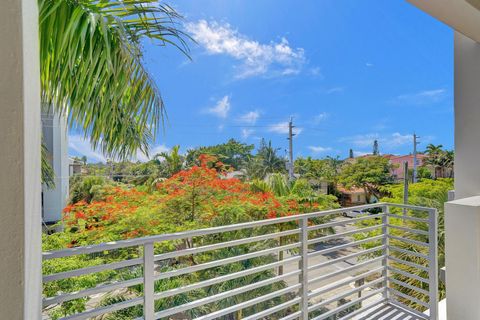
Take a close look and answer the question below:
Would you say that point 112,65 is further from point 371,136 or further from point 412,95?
point 412,95

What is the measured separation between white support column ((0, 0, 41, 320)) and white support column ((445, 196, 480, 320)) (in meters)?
2.49

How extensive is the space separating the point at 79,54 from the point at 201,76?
2001cm

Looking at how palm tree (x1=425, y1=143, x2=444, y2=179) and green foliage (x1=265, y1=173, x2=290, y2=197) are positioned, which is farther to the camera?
palm tree (x1=425, y1=143, x2=444, y2=179)

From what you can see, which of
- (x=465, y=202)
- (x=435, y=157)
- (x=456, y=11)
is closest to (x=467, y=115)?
(x=465, y=202)

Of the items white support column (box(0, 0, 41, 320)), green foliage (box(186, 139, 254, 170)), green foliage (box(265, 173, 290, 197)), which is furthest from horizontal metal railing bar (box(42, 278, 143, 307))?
green foliage (box(186, 139, 254, 170))

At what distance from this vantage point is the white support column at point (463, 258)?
1934 millimetres

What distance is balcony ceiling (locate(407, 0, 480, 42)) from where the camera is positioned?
5.12 ft

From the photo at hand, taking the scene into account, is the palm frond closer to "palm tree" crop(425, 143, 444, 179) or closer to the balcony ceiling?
the balcony ceiling

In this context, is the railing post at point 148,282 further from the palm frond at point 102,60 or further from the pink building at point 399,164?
the pink building at point 399,164

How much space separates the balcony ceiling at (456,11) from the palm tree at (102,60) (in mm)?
1492

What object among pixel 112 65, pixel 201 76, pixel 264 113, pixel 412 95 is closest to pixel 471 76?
pixel 112 65

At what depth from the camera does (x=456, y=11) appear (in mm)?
1646

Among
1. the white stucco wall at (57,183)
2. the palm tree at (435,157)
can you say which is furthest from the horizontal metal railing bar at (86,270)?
the palm tree at (435,157)

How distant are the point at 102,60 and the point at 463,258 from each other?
2.71m
